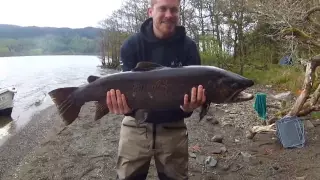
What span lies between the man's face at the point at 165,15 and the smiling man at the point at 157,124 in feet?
0.04

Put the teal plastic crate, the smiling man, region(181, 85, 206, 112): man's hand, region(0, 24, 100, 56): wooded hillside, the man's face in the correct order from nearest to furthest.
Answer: region(181, 85, 206, 112): man's hand
the man's face
the smiling man
the teal plastic crate
region(0, 24, 100, 56): wooded hillside

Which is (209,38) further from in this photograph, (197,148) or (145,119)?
(145,119)

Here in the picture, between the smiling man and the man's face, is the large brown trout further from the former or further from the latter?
the man's face

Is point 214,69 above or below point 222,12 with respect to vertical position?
below

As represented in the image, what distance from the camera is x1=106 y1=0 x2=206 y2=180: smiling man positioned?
3807 millimetres

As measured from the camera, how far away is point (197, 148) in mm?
10023

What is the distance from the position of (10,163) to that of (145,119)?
32.4 ft

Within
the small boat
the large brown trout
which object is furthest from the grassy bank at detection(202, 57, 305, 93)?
the large brown trout

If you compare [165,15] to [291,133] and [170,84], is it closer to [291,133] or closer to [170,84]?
[170,84]

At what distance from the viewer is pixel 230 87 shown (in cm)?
347

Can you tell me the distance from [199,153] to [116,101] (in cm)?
646

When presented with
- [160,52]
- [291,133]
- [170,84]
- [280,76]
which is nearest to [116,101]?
[170,84]

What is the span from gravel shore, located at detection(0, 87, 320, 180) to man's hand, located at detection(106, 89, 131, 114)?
465 centimetres

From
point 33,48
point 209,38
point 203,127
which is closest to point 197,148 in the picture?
point 203,127
